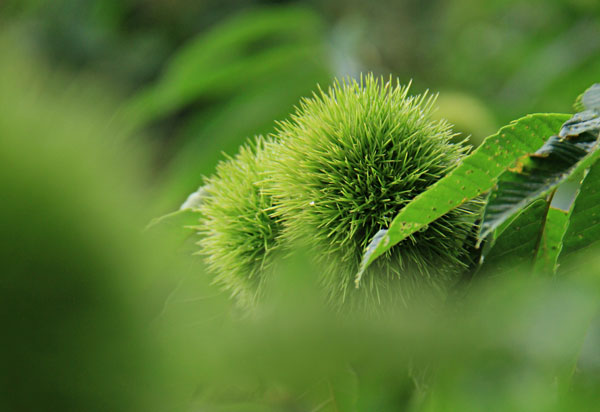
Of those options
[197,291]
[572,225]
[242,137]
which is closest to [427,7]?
[242,137]

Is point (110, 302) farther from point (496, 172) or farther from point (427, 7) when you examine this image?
point (427, 7)

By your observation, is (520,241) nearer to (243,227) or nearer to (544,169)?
(544,169)

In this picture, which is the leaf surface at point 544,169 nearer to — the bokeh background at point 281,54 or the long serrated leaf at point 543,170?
the long serrated leaf at point 543,170

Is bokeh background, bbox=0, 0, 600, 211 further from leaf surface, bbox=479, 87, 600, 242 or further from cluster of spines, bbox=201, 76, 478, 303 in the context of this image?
leaf surface, bbox=479, 87, 600, 242

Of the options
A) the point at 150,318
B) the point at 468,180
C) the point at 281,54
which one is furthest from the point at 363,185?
the point at 281,54

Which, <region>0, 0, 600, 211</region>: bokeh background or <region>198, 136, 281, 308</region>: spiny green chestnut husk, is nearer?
<region>198, 136, 281, 308</region>: spiny green chestnut husk

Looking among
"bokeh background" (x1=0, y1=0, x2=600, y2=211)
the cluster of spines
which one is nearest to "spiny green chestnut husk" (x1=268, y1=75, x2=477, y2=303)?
the cluster of spines
